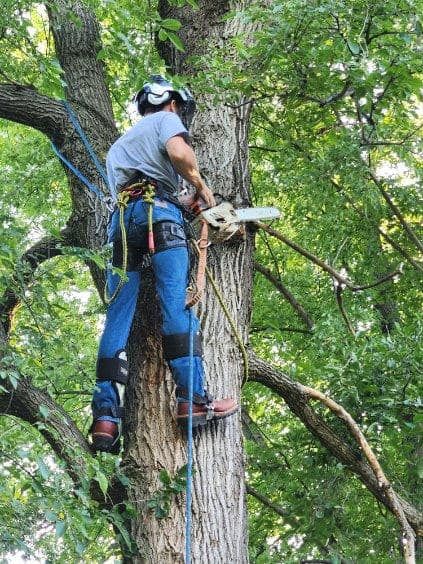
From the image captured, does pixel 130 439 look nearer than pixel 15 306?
Yes

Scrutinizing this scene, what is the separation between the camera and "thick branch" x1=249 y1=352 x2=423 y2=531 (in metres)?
4.36

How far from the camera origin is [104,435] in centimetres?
378

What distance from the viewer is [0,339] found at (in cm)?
371

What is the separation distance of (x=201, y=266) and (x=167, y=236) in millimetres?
219

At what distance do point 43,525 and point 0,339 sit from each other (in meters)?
0.91

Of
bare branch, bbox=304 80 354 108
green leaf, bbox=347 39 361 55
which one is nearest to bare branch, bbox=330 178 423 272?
bare branch, bbox=304 80 354 108

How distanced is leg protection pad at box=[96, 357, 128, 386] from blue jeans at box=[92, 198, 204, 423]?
0.02m

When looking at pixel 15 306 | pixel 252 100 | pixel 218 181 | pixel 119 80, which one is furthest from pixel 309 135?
pixel 15 306

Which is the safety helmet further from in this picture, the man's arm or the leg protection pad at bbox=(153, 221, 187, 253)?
the leg protection pad at bbox=(153, 221, 187, 253)

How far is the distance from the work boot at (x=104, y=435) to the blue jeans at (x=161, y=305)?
3 cm

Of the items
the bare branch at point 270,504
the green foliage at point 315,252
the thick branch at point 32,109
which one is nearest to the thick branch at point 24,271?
the green foliage at point 315,252

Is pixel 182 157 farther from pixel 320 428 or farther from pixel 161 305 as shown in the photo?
pixel 320 428

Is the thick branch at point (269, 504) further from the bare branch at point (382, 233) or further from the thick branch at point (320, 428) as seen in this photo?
the bare branch at point (382, 233)

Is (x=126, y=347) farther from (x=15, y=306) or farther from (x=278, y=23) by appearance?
(x=278, y=23)
